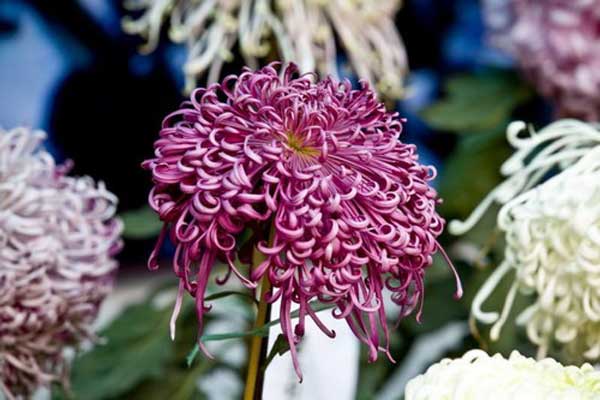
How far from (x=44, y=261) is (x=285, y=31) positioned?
31 centimetres

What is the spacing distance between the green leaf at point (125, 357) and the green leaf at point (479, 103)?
308mm

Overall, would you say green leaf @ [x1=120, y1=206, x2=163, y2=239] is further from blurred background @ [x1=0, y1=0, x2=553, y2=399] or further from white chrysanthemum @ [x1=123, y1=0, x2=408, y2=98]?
white chrysanthemum @ [x1=123, y1=0, x2=408, y2=98]

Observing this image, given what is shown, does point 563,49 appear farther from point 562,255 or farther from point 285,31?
point 562,255

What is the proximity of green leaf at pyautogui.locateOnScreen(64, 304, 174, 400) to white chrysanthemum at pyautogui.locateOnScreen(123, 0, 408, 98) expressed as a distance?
0.18 metres

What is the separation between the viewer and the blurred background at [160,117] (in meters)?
0.78

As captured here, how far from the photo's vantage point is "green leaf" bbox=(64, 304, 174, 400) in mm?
687

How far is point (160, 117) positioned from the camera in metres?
1.02

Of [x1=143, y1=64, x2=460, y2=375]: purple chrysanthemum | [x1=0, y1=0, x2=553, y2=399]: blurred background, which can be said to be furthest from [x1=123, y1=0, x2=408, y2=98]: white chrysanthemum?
[x1=143, y1=64, x2=460, y2=375]: purple chrysanthemum

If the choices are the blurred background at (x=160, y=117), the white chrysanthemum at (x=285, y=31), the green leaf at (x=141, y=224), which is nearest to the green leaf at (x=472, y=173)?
the blurred background at (x=160, y=117)

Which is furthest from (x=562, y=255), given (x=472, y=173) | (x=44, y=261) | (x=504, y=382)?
(x=472, y=173)

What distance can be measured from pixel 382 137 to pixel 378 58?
1.37 feet

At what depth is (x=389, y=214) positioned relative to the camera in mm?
380

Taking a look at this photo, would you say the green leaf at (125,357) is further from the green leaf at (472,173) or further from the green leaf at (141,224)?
the green leaf at (472,173)

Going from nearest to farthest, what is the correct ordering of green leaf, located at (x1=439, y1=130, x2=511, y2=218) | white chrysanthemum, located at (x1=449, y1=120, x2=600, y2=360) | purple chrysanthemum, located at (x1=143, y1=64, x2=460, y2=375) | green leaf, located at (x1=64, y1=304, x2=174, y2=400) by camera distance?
purple chrysanthemum, located at (x1=143, y1=64, x2=460, y2=375) < white chrysanthemum, located at (x1=449, y1=120, x2=600, y2=360) < green leaf, located at (x1=64, y1=304, x2=174, y2=400) < green leaf, located at (x1=439, y1=130, x2=511, y2=218)
